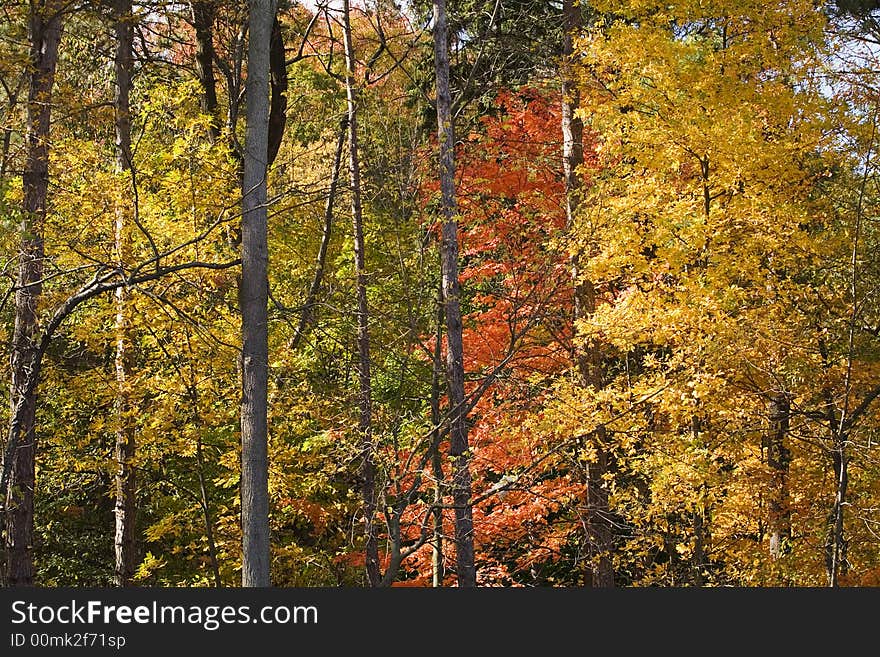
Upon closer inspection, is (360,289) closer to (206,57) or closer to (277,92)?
(277,92)

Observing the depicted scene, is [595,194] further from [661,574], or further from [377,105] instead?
[661,574]

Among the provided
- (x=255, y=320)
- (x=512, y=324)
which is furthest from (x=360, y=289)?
(x=255, y=320)

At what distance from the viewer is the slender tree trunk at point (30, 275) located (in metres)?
8.65

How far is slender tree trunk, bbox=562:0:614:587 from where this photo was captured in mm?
12383

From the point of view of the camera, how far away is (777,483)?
11.7 meters

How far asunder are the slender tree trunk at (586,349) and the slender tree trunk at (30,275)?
622cm

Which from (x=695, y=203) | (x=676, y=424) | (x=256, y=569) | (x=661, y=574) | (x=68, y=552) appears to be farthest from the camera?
(x=68, y=552)

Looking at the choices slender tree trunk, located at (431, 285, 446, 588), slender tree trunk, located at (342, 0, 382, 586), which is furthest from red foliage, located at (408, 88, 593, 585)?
slender tree trunk, located at (342, 0, 382, 586)

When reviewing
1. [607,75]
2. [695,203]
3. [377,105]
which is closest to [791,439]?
[695,203]

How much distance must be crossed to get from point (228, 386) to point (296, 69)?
6.58 meters

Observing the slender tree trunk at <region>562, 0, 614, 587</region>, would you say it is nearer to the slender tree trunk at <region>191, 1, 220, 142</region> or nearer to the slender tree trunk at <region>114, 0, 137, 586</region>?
the slender tree trunk at <region>191, 1, 220, 142</region>

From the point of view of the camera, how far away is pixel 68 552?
15625 millimetres

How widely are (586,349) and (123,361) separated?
6.22 meters

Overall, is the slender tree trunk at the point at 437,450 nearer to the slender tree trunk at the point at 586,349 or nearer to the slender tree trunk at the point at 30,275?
the slender tree trunk at the point at 586,349
